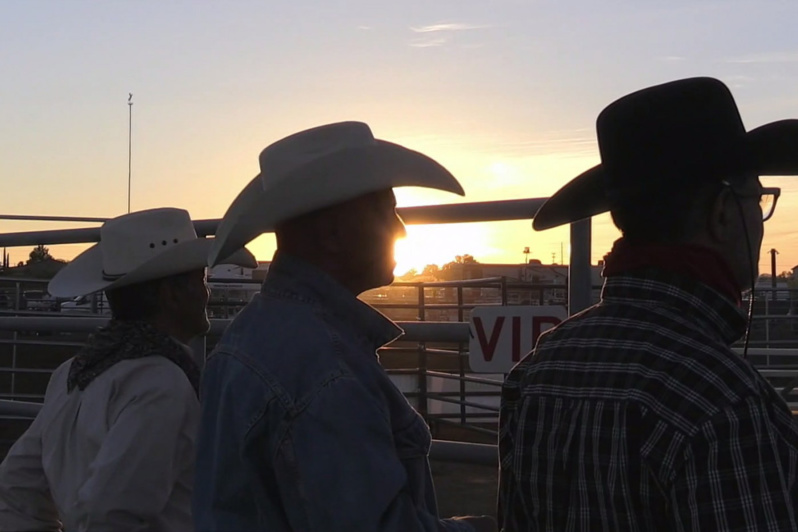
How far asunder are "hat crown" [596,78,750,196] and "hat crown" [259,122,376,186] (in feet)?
1.60

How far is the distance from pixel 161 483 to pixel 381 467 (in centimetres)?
102

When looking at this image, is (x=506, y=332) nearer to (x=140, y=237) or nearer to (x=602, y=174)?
(x=140, y=237)

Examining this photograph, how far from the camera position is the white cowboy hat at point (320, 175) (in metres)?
1.75

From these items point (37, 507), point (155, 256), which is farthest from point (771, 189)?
point (37, 507)

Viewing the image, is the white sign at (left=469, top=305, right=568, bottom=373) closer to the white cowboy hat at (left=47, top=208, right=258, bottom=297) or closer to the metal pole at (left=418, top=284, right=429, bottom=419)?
the white cowboy hat at (left=47, top=208, right=258, bottom=297)

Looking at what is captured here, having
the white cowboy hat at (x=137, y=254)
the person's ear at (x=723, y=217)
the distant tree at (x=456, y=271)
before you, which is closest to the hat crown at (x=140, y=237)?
the white cowboy hat at (x=137, y=254)


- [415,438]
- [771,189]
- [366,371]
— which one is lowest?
[415,438]

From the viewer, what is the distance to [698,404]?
1.36 metres

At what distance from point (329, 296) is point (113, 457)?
91 centimetres

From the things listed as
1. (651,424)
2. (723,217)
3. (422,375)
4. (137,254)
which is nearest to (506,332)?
(137,254)

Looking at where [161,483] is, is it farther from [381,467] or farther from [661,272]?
[661,272]

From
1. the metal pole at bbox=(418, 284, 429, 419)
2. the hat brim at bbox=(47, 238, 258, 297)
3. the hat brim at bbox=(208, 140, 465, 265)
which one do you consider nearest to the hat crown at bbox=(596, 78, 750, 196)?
the hat brim at bbox=(208, 140, 465, 265)

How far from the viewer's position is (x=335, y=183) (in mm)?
1747

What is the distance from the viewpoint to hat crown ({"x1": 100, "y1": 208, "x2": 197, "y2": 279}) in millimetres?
2891
